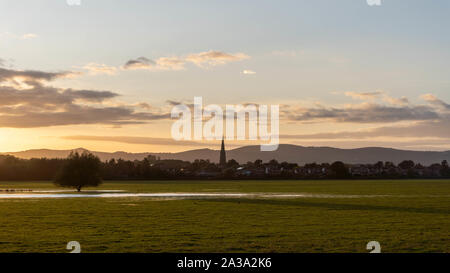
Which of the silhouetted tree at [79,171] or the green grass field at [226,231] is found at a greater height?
the silhouetted tree at [79,171]

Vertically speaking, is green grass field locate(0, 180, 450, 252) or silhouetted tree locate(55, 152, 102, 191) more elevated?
silhouetted tree locate(55, 152, 102, 191)

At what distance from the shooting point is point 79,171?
89688 mm

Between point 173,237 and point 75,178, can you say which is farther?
point 75,178

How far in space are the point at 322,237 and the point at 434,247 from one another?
16.6ft

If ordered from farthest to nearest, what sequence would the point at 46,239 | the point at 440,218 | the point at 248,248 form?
the point at 440,218, the point at 46,239, the point at 248,248

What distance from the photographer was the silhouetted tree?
8950 centimetres

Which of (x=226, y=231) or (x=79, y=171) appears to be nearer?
(x=226, y=231)

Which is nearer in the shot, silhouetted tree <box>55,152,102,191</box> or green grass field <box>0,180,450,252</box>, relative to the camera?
green grass field <box>0,180,450,252</box>

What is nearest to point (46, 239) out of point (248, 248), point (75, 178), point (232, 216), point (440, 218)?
point (248, 248)

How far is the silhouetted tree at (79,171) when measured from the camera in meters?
89.5

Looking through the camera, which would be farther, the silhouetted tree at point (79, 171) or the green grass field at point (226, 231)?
the silhouetted tree at point (79, 171)

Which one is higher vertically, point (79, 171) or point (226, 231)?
point (79, 171)
